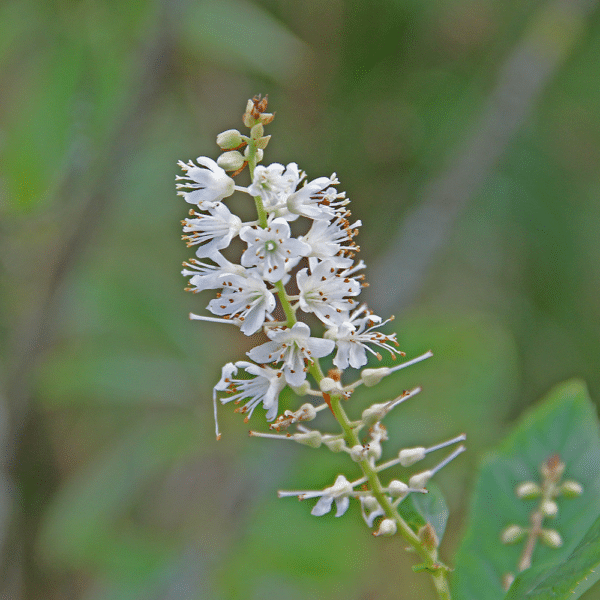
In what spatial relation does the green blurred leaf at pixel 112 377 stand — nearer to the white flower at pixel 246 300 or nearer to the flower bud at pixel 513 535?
the white flower at pixel 246 300

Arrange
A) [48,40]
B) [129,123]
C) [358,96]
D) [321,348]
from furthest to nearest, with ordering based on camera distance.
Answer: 1. [358,96]
2. [129,123]
3. [48,40]
4. [321,348]

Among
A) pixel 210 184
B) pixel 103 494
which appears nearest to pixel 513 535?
pixel 210 184

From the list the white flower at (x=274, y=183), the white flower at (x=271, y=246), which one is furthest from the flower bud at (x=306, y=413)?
the white flower at (x=274, y=183)

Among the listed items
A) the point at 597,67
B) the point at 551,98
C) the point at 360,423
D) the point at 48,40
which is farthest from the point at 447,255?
the point at 360,423

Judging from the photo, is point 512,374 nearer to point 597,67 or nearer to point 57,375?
point 57,375

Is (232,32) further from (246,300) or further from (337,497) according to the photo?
(337,497)

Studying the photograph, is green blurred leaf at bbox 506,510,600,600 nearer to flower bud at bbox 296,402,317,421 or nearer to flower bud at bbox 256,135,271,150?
flower bud at bbox 296,402,317,421
